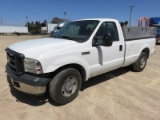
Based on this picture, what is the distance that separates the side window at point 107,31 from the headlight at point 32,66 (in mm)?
1672

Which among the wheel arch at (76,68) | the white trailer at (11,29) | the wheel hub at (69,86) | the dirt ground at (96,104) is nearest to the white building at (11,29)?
the white trailer at (11,29)

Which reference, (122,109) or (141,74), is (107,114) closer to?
(122,109)

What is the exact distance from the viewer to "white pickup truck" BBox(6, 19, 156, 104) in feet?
10.7

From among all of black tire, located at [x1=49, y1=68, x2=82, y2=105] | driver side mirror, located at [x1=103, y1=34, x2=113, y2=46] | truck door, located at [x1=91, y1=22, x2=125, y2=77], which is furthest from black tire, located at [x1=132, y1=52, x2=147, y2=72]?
black tire, located at [x1=49, y1=68, x2=82, y2=105]

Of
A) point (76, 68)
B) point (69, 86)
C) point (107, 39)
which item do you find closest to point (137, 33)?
point (107, 39)

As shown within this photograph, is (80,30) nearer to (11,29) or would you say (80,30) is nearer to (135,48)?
(135,48)

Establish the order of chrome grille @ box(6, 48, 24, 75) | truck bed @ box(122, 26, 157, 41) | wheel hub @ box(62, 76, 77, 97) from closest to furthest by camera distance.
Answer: chrome grille @ box(6, 48, 24, 75)
wheel hub @ box(62, 76, 77, 97)
truck bed @ box(122, 26, 157, 41)

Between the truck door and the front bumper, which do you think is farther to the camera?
the truck door

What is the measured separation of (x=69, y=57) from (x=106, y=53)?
49.1 inches

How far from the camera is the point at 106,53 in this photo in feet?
14.5

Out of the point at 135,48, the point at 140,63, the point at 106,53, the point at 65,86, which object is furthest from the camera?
the point at 140,63

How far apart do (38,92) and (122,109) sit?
1.79 m

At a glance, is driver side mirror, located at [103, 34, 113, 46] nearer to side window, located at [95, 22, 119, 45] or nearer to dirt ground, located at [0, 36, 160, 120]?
side window, located at [95, 22, 119, 45]

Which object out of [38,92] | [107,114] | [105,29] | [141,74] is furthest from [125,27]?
[38,92]
